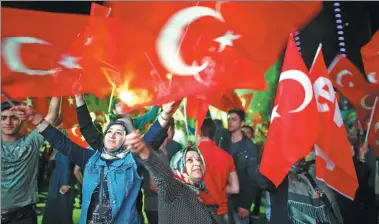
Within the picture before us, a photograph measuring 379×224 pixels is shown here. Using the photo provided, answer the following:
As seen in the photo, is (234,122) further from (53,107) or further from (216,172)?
(53,107)

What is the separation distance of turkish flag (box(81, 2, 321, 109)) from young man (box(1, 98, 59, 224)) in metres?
0.69

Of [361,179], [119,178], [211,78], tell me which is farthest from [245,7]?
[361,179]

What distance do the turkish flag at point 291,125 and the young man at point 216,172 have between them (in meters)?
0.50

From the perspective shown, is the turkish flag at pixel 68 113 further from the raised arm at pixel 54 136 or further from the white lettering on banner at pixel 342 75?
the white lettering on banner at pixel 342 75

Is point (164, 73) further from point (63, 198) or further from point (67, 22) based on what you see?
point (63, 198)

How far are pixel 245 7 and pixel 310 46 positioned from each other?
5.63 feet

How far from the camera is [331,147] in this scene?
364 centimetres

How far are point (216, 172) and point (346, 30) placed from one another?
9.35 feet

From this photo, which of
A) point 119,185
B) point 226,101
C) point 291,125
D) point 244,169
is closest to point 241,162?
point 244,169

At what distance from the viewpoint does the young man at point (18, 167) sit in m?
3.65

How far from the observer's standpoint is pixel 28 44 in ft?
12.2

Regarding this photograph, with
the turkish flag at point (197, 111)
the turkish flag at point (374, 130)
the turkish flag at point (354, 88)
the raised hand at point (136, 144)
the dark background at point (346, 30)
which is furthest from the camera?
the dark background at point (346, 30)

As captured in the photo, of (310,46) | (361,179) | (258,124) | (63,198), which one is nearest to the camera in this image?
(63,198)

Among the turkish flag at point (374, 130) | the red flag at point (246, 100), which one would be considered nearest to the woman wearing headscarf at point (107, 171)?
the red flag at point (246, 100)
